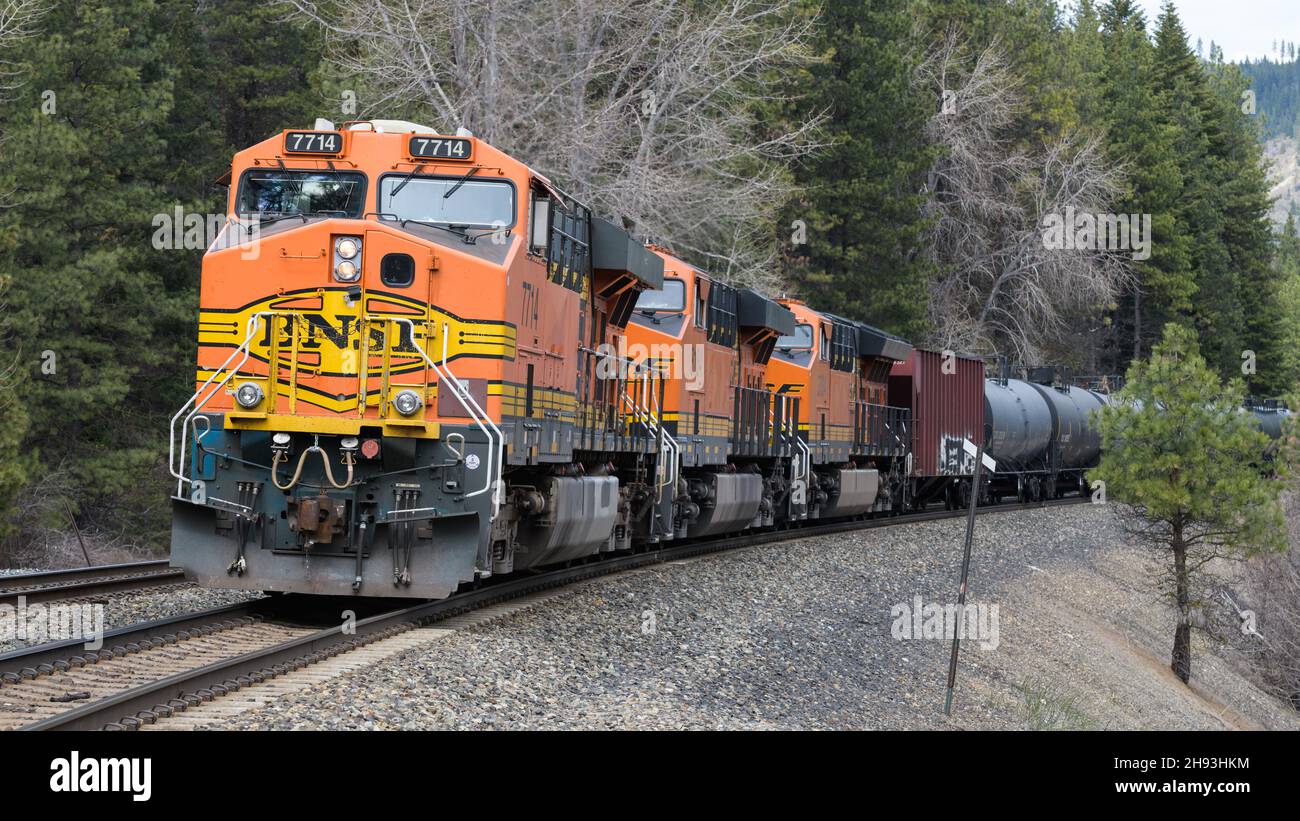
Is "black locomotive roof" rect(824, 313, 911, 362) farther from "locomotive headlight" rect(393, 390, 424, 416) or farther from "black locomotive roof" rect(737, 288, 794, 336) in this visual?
"locomotive headlight" rect(393, 390, 424, 416)

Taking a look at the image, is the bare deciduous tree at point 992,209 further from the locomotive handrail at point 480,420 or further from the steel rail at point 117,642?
the steel rail at point 117,642

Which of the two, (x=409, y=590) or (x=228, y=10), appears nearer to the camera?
(x=409, y=590)

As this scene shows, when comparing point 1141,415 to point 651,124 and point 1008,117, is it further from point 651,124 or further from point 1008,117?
point 1008,117

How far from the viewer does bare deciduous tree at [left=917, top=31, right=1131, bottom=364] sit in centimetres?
4672

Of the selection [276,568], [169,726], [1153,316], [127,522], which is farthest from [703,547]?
[1153,316]

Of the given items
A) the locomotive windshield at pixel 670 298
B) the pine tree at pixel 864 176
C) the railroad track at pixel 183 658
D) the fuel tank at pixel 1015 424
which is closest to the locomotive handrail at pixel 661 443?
the locomotive windshield at pixel 670 298

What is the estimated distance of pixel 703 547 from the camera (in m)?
20.5

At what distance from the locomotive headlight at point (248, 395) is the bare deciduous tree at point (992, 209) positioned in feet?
119

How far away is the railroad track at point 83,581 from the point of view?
40.8 ft

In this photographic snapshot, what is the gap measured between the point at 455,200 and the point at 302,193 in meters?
1.36

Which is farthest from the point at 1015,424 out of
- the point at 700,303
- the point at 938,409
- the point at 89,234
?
the point at 89,234

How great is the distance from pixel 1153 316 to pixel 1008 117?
73.1 feet

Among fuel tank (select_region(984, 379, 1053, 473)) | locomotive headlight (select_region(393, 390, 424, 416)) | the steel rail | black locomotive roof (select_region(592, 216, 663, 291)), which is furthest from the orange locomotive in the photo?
fuel tank (select_region(984, 379, 1053, 473))

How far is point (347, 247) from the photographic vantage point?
11.6 metres
